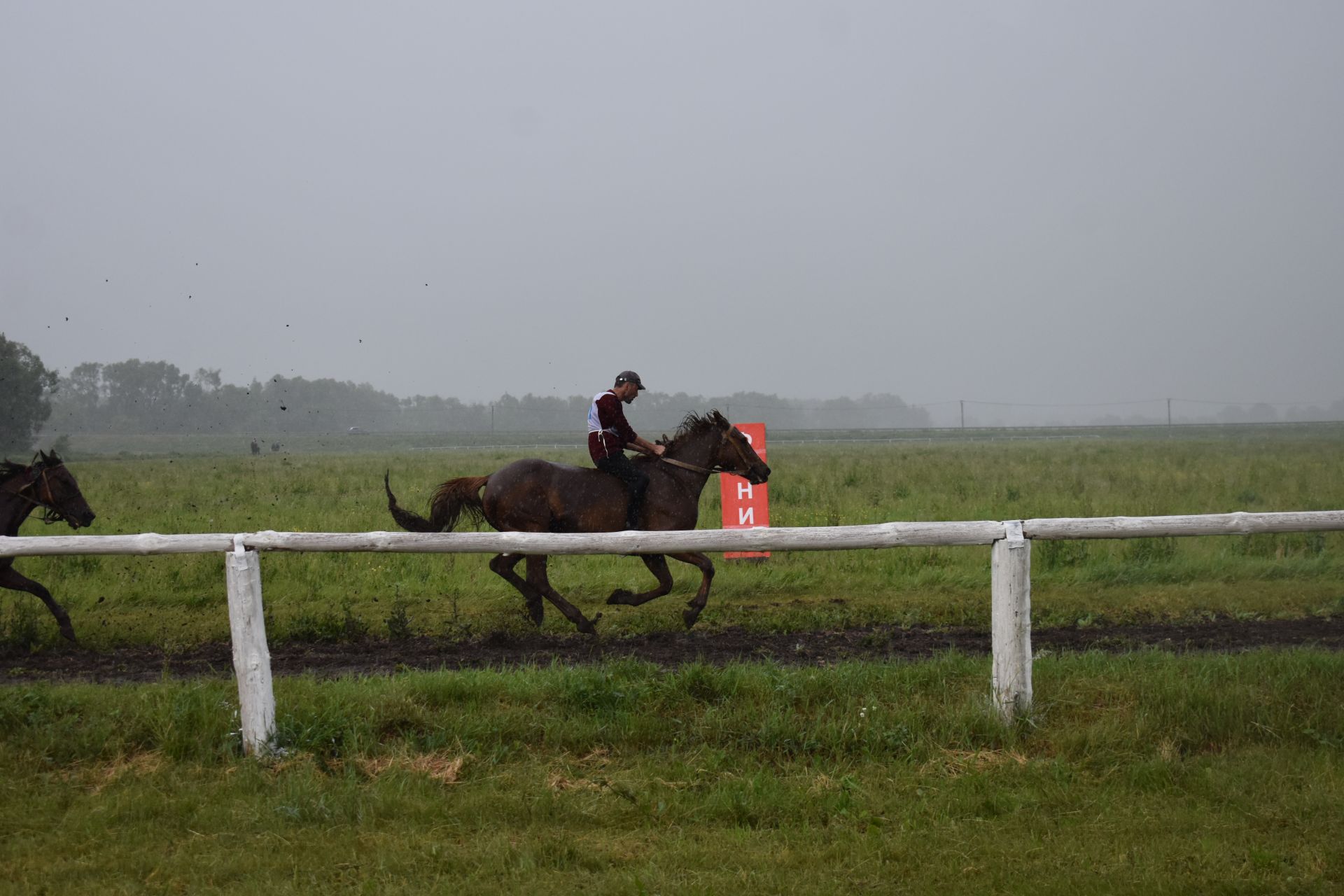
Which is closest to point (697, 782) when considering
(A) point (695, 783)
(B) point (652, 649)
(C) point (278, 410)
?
(A) point (695, 783)

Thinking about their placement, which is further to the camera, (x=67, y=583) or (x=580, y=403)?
(x=580, y=403)

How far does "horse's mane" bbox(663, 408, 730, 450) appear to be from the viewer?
9.56 m

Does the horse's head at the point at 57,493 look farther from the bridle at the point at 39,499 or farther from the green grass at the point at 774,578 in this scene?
the green grass at the point at 774,578

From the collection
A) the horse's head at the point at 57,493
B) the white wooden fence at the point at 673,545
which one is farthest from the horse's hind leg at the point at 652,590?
the horse's head at the point at 57,493

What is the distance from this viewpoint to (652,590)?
9.40 meters

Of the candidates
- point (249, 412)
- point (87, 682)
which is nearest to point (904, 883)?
point (87, 682)

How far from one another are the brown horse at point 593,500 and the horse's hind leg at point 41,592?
2.97 metres

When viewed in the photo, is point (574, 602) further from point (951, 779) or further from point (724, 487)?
point (951, 779)

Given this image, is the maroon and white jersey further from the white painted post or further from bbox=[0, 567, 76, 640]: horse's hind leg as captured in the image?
bbox=[0, 567, 76, 640]: horse's hind leg

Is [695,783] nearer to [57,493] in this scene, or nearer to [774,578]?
[774,578]

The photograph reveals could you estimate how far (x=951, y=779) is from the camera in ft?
15.9

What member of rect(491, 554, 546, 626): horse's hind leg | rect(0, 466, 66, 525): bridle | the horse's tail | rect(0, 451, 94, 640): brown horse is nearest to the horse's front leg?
rect(491, 554, 546, 626): horse's hind leg

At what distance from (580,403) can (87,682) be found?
3126 inches

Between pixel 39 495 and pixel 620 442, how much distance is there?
18.5 ft
